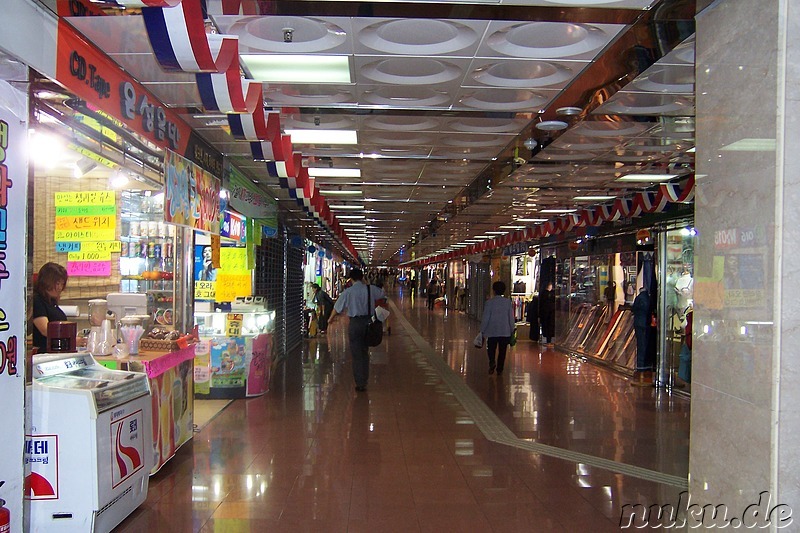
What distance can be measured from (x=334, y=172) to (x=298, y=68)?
4.25 meters

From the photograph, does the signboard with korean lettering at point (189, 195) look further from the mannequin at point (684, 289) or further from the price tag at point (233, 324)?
the mannequin at point (684, 289)

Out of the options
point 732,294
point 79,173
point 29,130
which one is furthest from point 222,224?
point 732,294

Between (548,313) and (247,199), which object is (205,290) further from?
(548,313)

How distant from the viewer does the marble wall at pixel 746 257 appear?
2.54 m

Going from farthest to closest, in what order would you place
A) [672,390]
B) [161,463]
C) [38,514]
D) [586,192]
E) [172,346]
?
[586,192] < [672,390] < [172,346] < [161,463] < [38,514]

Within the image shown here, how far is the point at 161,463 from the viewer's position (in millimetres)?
4957

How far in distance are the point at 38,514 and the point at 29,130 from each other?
6.83 ft

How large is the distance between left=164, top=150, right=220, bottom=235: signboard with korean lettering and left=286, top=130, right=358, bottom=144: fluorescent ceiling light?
3.22ft

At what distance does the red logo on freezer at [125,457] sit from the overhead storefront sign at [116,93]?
2.04 metres

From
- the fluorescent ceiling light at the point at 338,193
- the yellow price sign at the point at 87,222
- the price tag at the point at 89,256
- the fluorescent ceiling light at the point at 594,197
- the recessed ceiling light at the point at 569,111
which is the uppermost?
the recessed ceiling light at the point at 569,111

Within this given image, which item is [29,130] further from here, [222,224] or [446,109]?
[222,224]

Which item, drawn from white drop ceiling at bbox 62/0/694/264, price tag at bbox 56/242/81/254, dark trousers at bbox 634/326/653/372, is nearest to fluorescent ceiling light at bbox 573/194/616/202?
white drop ceiling at bbox 62/0/694/264

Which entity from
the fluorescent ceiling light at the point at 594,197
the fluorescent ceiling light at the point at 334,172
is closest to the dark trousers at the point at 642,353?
the fluorescent ceiling light at the point at 594,197

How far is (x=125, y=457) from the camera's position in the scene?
3.99 metres
